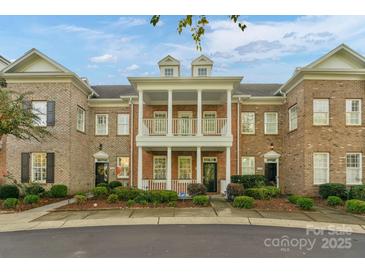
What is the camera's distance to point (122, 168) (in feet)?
65.9

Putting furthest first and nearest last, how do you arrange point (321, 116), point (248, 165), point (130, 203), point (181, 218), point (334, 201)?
point (248, 165), point (321, 116), point (334, 201), point (130, 203), point (181, 218)

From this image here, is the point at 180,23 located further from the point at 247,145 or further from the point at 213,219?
the point at 247,145

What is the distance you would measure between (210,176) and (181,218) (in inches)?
366

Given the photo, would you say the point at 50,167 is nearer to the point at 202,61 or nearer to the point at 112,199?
the point at 112,199

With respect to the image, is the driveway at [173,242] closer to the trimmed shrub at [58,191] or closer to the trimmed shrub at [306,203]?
the trimmed shrub at [306,203]

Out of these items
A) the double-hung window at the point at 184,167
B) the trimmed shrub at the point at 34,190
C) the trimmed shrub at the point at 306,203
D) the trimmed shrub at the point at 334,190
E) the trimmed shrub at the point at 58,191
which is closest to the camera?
the trimmed shrub at the point at 306,203

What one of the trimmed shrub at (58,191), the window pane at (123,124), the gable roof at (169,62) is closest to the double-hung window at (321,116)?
the gable roof at (169,62)

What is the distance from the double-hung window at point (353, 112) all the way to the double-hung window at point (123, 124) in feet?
46.2

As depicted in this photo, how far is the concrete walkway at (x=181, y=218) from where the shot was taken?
9.64 meters

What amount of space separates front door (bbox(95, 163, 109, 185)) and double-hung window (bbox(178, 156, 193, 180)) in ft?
17.3

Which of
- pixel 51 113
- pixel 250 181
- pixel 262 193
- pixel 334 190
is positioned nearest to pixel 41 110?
pixel 51 113

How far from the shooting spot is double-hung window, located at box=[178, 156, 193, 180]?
19531 millimetres

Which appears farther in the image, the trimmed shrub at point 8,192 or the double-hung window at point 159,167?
the double-hung window at point 159,167

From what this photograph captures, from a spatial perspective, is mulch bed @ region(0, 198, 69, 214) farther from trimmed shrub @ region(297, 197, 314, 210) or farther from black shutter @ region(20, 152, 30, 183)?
trimmed shrub @ region(297, 197, 314, 210)
